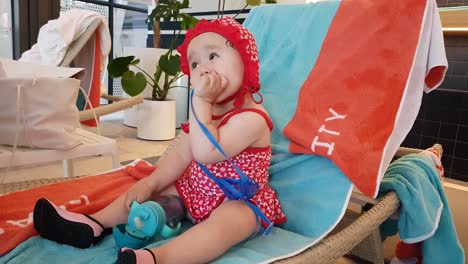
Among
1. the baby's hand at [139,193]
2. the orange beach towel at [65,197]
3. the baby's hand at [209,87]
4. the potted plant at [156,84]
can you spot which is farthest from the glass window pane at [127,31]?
the baby's hand at [209,87]

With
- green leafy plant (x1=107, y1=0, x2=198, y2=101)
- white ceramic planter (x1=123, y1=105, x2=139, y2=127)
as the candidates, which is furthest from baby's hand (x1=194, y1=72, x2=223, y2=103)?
white ceramic planter (x1=123, y1=105, x2=139, y2=127)

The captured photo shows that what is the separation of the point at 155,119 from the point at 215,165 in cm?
204

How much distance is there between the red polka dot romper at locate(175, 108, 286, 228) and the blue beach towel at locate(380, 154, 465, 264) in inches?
12.7

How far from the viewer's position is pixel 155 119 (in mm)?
2801

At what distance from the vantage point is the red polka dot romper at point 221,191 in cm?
84

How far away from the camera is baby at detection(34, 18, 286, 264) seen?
29.1 inches

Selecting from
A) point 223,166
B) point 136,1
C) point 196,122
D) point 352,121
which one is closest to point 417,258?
point 352,121

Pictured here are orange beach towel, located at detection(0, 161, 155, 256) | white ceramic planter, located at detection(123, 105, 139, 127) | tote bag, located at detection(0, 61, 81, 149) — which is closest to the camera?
orange beach towel, located at detection(0, 161, 155, 256)

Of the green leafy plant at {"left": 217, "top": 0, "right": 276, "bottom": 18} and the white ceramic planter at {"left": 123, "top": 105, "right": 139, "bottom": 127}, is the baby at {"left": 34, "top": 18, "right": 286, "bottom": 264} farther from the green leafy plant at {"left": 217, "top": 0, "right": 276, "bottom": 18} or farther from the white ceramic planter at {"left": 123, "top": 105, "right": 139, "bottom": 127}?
the white ceramic planter at {"left": 123, "top": 105, "right": 139, "bottom": 127}

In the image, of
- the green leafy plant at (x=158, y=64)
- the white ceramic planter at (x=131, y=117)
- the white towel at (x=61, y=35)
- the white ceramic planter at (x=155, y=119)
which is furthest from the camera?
the white ceramic planter at (x=131, y=117)

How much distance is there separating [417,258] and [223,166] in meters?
0.74

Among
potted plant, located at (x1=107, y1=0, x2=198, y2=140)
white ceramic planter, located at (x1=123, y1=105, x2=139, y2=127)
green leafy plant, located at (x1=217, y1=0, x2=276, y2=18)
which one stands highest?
green leafy plant, located at (x1=217, y1=0, x2=276, y2=18)

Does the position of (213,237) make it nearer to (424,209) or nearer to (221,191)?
(221,191)

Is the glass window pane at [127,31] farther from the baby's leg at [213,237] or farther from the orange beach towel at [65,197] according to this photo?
the baby's leg at [213,237]
